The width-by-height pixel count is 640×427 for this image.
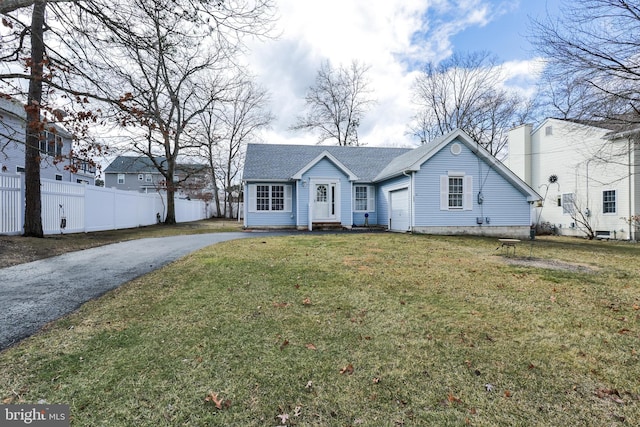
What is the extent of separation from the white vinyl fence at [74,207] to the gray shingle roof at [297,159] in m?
7.17

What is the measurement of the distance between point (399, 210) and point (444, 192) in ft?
8.01

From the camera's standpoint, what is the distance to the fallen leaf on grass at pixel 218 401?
93.4 inches

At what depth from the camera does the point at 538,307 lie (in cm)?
464

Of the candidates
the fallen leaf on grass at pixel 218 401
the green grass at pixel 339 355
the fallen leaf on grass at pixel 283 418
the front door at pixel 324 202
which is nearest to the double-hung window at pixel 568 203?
the front door at pixel 324 202

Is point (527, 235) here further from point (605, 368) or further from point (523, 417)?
point (523, 417)

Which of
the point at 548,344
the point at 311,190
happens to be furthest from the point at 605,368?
the point at 311,190

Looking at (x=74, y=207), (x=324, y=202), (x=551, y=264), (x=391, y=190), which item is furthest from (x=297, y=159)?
(x=551, y=264)

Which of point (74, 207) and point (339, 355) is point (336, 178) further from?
point (339, 355)

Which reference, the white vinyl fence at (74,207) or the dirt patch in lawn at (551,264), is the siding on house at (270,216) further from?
the dirt patch in lawn at (551,264)

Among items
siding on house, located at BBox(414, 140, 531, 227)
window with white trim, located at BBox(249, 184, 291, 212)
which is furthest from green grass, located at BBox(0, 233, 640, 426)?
window with white trim, located at BBox(249, 184, 291, 212)

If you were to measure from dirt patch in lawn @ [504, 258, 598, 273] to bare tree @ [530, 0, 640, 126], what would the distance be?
25.6ft

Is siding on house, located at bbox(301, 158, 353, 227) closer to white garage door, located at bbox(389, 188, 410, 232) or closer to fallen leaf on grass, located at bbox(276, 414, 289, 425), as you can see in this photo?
white garage door, located at bbox(389, 188, 410, 232)

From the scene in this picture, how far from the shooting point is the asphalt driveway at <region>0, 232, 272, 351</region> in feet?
12.6

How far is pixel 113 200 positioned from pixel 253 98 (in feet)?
79.5
